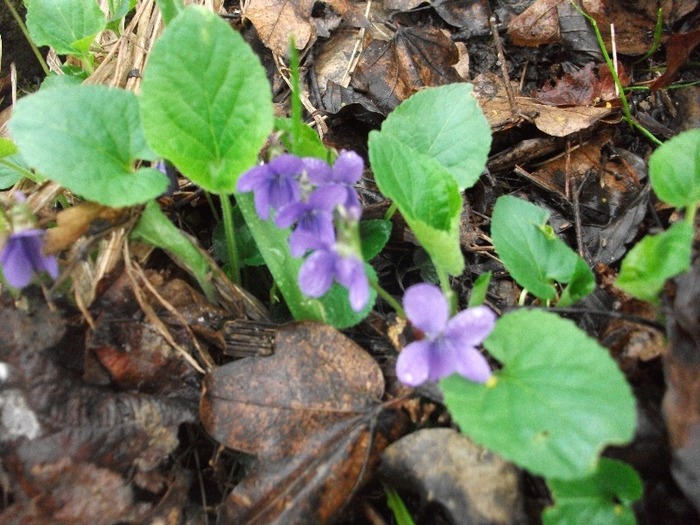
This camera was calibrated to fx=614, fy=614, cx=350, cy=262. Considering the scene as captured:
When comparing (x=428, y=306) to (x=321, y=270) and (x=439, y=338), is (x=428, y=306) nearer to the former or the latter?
(x=439, y=338)

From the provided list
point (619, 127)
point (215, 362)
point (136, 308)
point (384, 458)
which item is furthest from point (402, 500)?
point (619, 127)

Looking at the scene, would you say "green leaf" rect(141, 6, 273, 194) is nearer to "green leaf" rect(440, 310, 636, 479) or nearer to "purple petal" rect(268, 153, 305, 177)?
"purple petal" rect(268, 153, 305, 177)

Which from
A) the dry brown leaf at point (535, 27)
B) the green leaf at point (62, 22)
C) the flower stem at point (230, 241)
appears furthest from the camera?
the dry brown leaf at point (535, 27)

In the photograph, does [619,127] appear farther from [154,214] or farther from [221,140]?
[154,214]

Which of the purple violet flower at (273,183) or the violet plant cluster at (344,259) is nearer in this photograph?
the violet plant cluster at (344,259)

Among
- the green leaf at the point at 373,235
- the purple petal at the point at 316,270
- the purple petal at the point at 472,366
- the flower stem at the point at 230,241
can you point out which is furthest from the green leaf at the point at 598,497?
the flower stem at the point at 230,241

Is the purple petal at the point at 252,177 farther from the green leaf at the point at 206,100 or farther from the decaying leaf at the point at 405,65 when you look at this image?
the decaying leaf at the point at 405,65
